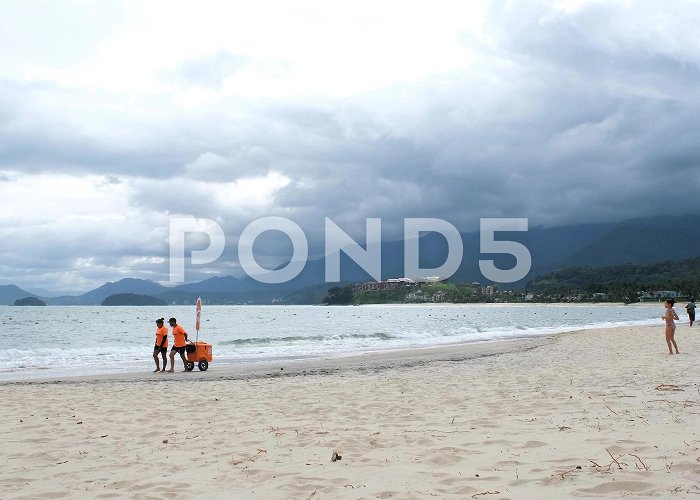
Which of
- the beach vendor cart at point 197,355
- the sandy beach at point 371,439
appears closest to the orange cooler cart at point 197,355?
the beach vendor cart at point 197,355

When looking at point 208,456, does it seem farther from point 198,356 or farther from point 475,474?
point 198,356

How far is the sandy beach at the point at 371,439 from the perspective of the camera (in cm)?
522

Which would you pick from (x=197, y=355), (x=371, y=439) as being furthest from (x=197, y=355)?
(x=371, y=439)

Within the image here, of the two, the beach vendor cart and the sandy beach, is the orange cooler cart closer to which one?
the beach vendor cart

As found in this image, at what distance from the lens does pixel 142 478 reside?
5.99 metres

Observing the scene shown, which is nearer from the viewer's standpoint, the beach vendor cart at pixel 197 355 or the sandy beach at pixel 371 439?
the sandy beach at pixel 371 439

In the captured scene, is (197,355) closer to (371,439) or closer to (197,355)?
(197,355)

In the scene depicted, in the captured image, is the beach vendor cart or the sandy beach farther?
the beach vendor cart

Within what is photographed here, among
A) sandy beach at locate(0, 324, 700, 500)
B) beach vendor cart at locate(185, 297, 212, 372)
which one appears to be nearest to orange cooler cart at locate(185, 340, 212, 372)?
beach vendor cart at locate(185, 297, 212, 372)

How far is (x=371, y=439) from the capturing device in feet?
23.8

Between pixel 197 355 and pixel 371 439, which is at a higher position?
pixel 371 439

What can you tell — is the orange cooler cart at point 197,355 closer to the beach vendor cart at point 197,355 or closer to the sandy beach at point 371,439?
the beach vendor cart at point 197,355

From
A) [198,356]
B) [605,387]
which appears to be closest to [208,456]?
[605,387]

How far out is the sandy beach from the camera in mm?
5223
